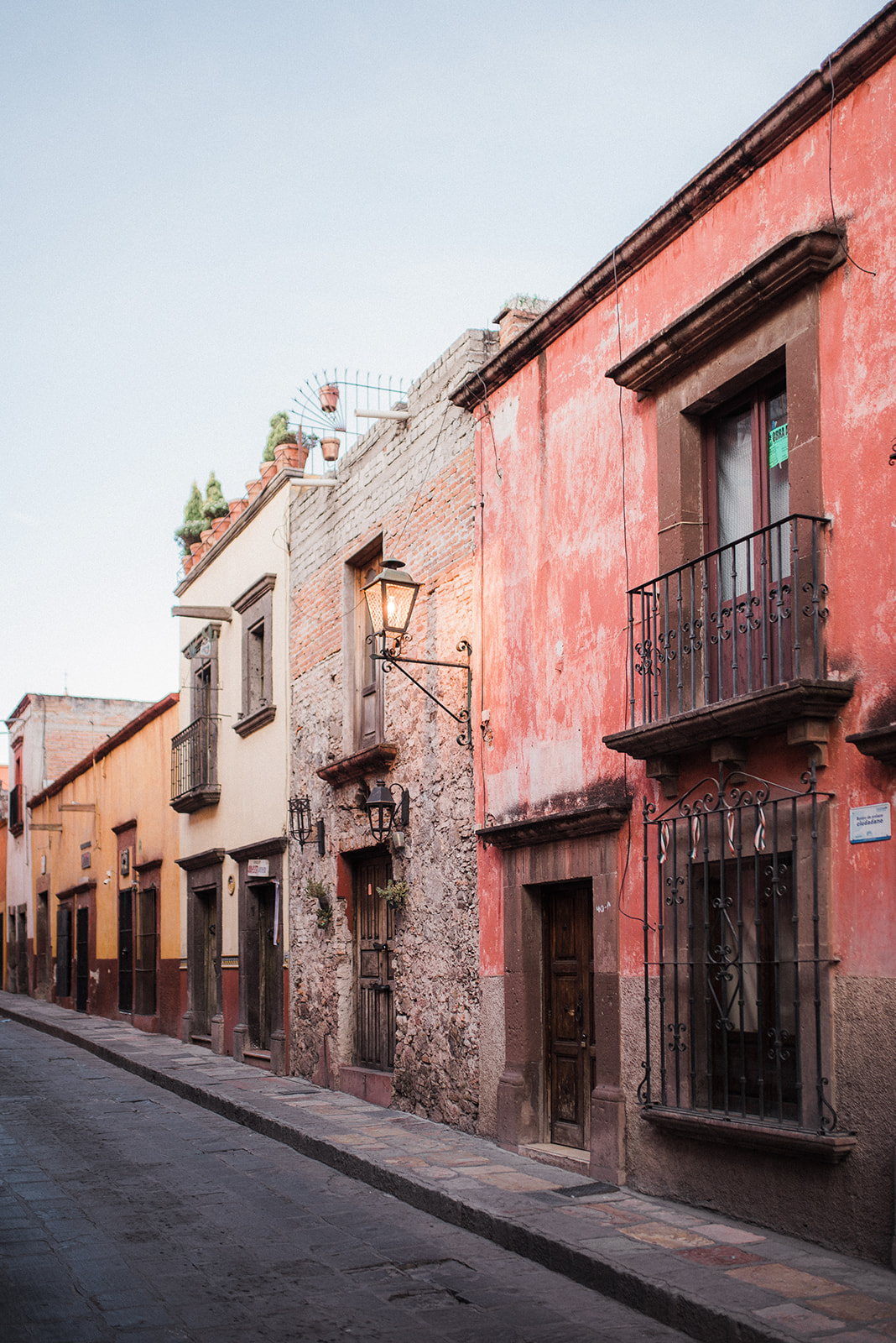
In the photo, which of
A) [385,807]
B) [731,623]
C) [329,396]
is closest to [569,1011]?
[385,807]

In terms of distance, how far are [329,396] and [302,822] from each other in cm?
436

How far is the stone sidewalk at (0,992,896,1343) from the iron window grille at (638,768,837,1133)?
1.95ft

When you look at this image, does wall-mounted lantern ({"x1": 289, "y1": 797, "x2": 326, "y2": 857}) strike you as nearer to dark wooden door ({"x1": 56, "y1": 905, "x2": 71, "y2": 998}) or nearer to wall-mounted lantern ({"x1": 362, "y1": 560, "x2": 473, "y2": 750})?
wall-mounted lantern ({"x1": 362, "y1": 560, "x2": 473, "y2": 750})

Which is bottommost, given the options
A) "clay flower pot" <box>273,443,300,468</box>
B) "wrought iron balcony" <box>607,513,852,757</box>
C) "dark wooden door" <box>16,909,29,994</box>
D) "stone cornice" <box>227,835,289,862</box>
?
"dark wooden door" <box>16,909,29,994</box>

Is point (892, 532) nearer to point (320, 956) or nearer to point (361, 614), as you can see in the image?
point (361, 614)

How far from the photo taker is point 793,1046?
6.69 meters

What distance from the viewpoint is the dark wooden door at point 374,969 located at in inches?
482

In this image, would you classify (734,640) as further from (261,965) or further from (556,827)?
(261,965)

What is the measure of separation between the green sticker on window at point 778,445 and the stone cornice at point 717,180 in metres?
1.37

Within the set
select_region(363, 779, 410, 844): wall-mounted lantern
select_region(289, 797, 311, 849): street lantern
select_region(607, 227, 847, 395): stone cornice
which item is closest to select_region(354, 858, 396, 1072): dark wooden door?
select_region(363, 779, 410, 844): wall-mounted lantern

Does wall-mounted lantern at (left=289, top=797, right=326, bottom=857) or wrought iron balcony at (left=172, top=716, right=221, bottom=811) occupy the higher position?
wrought iron balcony at (left=172, top=716, right=221, bottom=811)

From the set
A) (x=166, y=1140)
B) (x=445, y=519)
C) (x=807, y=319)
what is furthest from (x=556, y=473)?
(x=166, y=1140)

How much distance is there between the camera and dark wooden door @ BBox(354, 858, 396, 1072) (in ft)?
40.2

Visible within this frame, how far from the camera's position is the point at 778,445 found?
7305 millimetres
